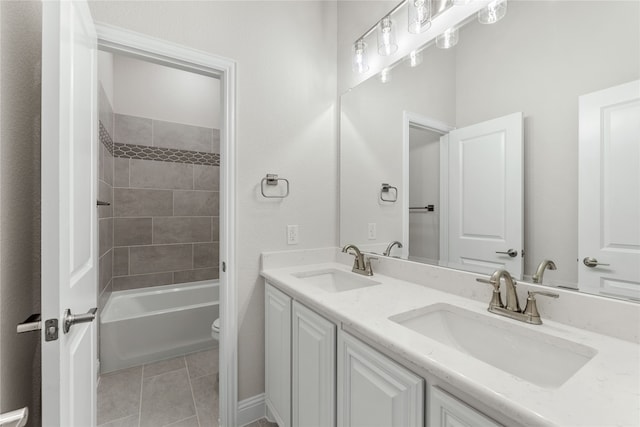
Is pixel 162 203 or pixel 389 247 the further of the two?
pixel 162 203

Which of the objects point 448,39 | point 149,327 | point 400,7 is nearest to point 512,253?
point 448,39

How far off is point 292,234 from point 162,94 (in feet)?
7.55

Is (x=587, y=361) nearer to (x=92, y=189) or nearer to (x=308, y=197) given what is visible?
(x=308, y=197)

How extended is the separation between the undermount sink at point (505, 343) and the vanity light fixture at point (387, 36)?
1321 mm

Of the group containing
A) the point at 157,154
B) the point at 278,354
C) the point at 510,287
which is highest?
the point at 157,154

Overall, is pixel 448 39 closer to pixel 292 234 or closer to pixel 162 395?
pixel 292 234

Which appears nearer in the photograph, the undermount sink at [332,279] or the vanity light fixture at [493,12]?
the vanity light fixture at [493,12]

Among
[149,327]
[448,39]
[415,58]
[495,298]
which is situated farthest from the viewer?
[149,327]

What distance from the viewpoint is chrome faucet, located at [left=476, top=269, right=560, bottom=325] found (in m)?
Answer: 0.88

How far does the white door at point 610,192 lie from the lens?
776 millimetres

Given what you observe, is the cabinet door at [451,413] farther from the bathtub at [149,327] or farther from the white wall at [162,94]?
the white wall at [162,94]

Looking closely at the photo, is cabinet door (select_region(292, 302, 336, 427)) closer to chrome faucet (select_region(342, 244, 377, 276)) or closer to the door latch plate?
chrome faucet (select_region(342, 244, 377, 276))

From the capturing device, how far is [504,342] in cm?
88

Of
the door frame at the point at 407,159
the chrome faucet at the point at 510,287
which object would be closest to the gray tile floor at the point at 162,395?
the door frame at the point at 407,159
